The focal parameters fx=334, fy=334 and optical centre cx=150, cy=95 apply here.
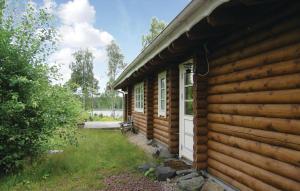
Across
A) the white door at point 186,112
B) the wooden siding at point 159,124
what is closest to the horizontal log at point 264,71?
the white door at point 186,112

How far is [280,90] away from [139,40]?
95.1 ft

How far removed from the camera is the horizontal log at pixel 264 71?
330 cm

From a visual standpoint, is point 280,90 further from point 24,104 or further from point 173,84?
point 24,104

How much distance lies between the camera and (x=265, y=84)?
3.76 meters

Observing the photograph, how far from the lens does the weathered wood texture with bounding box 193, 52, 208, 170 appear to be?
17.9 feet

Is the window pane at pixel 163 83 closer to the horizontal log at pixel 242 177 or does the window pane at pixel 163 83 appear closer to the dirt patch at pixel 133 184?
the dirt patch at pixel 133 184

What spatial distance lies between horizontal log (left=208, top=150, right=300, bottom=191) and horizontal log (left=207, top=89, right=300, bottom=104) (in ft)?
2.58

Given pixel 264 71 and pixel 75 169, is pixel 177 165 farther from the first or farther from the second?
pixel 264 71

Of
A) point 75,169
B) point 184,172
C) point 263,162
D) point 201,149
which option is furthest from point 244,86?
point 75,169

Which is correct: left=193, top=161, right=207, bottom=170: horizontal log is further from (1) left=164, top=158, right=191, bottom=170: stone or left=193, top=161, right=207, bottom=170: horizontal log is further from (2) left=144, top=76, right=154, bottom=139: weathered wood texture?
(2) left=144, top=76, right=154, bottom=139: weathered wood texture

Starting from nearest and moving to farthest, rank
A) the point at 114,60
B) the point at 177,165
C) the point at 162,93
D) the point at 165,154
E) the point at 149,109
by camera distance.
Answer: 1. the point at 177,165
2. the point at 165,154
3. the point at 162,93
4. the point at 149,109
5. the point at 114,60

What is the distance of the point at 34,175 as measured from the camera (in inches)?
246

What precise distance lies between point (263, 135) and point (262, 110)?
0.29m

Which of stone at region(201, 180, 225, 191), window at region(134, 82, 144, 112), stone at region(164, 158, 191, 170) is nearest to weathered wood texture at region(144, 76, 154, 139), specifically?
window at region(134, 82, 144, 112)
